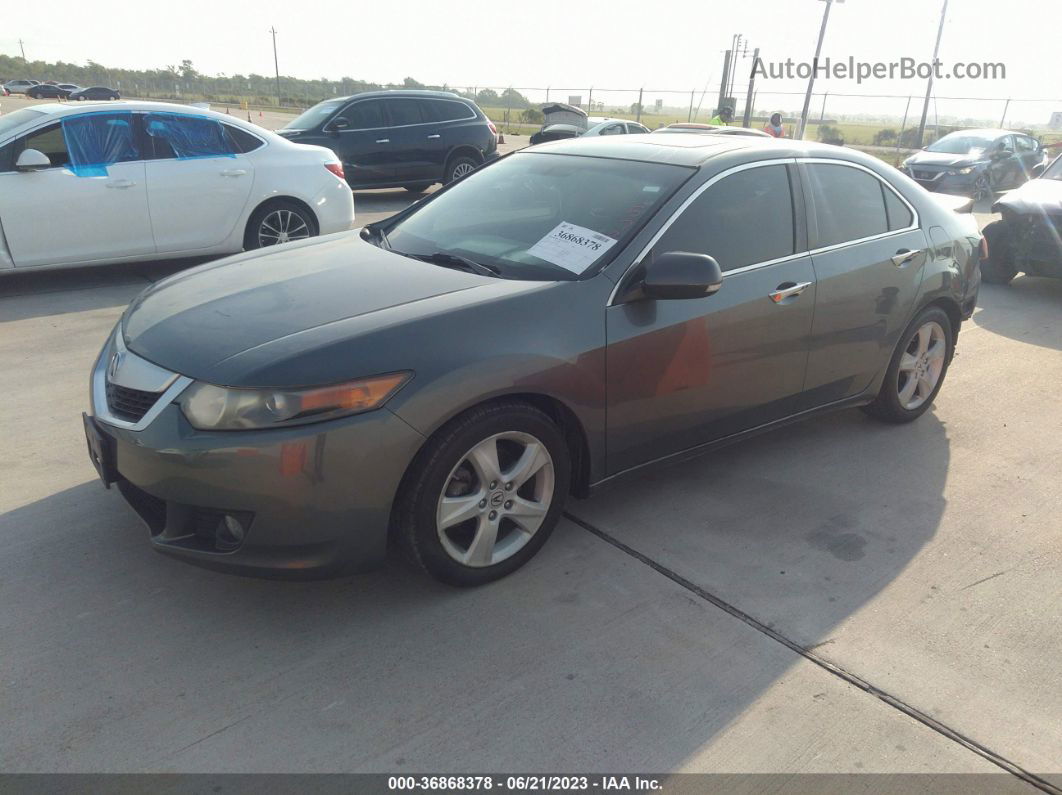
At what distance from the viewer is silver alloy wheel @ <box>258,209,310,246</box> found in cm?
776

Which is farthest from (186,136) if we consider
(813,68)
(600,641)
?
(813,68)

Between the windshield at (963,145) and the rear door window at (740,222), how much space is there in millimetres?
15189

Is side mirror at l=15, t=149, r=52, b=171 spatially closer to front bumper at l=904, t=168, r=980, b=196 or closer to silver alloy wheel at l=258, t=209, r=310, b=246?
silver alloy wheel at l=258, t=209, r=310, b=246

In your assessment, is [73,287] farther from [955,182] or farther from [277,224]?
[955,182]

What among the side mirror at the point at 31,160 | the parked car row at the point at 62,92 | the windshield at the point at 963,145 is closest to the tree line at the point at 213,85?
the parked car row at the point at 62,92

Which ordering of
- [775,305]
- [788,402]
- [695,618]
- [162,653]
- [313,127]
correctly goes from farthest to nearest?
[313,127], [788,402], [775,305], [695,618], [162,653]

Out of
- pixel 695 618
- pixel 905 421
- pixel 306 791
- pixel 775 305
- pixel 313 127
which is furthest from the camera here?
pixel 313 127

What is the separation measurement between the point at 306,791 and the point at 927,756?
176 cm

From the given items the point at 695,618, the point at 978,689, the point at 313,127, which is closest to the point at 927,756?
the point at 978,689

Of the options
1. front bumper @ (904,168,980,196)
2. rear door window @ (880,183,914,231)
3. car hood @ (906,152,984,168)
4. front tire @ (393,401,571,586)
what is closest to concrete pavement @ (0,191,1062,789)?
front tire @ (393,401,571,586)

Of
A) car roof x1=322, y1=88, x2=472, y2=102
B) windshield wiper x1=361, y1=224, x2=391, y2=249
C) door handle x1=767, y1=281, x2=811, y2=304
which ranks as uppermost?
car roof x1=322, y1=88, x2=472, y2=102

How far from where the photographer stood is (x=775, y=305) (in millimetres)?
3744

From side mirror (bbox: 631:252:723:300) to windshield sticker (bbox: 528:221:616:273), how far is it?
24 centimetres

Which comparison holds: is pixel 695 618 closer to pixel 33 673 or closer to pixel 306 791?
pixel 306 791
